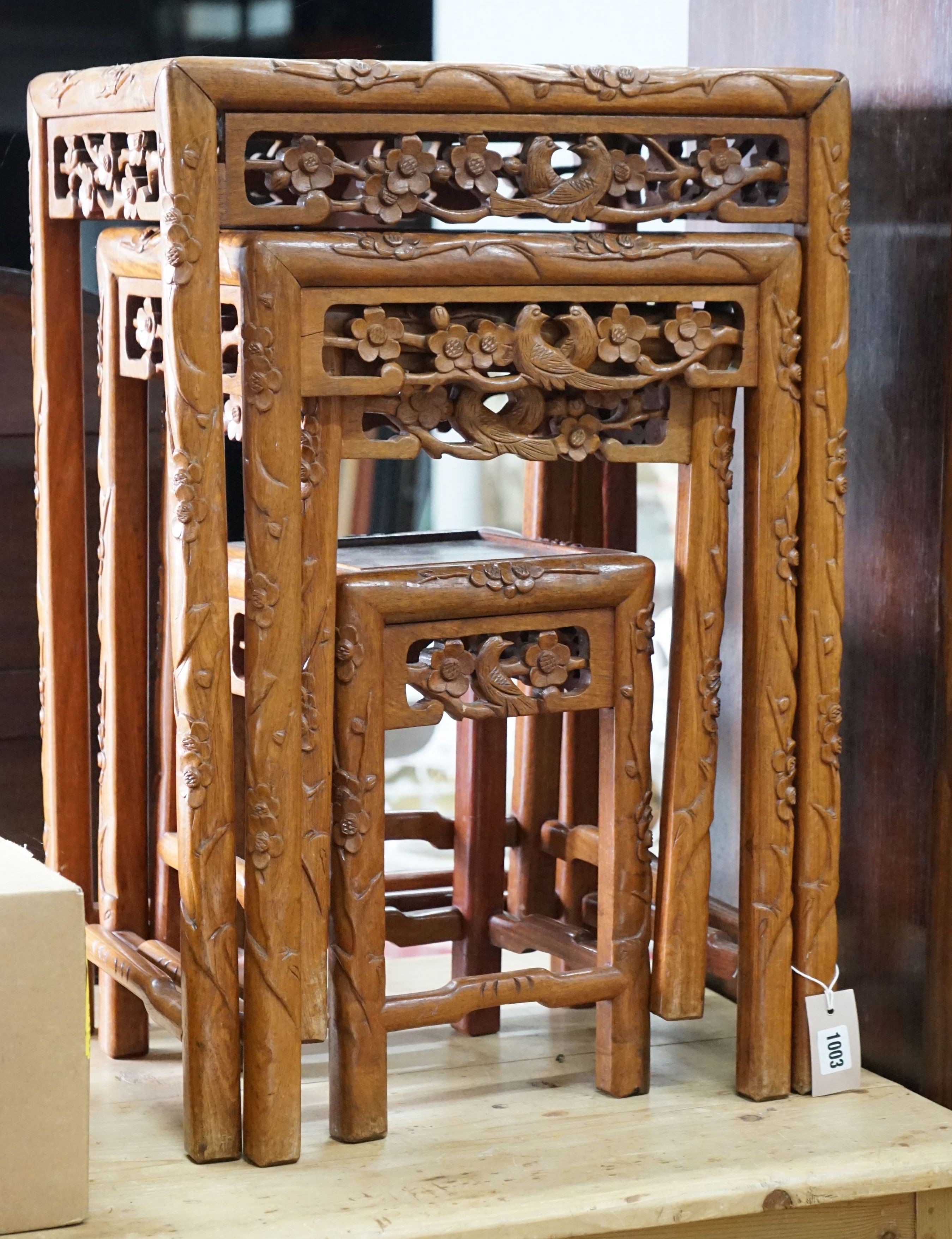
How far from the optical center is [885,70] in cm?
179

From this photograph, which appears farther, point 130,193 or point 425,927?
point 425,927

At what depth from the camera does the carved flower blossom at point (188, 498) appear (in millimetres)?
1488

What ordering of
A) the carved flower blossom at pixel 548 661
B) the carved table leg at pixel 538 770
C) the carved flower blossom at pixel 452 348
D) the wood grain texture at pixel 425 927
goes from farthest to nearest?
the carved table leg at pixel 538 770, the wood grain texture at pixel 425 927, the carved flower blossom at pixel 548 661, the carved flower blossom at pixel 452 348

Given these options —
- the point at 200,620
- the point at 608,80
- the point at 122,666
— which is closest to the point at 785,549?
the point at 608,80

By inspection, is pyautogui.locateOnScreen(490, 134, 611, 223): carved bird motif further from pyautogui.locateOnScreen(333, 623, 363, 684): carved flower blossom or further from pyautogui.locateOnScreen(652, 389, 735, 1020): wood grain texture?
pyautogui.locateOnScreen(333, 623, 363, 684): carved flower blossom

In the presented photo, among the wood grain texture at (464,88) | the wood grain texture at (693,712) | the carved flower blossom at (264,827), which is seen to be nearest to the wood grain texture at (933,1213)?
the wood grain texture at (693,712)

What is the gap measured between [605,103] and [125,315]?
0.54 metres

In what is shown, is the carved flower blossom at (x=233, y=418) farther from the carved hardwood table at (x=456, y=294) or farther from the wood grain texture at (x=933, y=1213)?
the wood grain texture at (x=933, y=1213)

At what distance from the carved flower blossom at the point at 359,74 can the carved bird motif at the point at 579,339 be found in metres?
0.27

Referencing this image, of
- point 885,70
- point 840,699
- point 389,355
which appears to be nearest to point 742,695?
point 840,699

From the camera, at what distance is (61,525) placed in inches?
73.4

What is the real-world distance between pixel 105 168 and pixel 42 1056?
0.82 meters

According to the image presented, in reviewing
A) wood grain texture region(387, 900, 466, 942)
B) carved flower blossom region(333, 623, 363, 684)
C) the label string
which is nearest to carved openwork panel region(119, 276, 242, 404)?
carved flower blossom region(333, 623, 363, 684)

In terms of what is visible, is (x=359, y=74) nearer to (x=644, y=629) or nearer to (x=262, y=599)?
(x=262, y=599)
